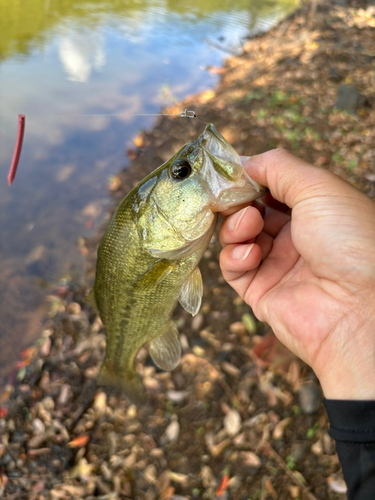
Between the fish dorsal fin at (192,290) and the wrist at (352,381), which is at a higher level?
the wrist at (352,381)

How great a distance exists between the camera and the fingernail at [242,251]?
2.04m

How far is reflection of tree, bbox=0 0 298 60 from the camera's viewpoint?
38.6ft

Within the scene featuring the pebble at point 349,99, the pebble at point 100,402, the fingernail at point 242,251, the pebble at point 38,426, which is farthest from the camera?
the pebble at point 349,99

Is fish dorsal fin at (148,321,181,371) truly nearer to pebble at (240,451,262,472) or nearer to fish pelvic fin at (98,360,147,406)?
fish pelvic fin at (98,360,147,406)

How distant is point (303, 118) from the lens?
6.17m

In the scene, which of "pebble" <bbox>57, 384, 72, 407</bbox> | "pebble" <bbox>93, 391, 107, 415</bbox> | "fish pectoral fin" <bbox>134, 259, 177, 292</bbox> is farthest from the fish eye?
"pebble" <bbox>57, 384, 72, 407</bbox>

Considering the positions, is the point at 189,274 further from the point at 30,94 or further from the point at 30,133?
the point at 30,94

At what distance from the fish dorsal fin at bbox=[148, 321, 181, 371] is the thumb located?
117 cm

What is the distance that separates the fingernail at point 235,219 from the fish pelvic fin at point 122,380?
1.37m

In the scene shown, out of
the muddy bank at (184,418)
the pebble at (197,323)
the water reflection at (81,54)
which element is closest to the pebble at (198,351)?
the muddy bank at (184,418)

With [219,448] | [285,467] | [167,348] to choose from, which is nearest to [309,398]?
[285,467]

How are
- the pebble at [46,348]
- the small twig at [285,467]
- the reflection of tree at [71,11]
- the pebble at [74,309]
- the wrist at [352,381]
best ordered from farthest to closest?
1. the reflection of tree at [71,11]
2. the pebble at [74,309]
3. the pebble at [46,348]
4. the small twig at [285,467]
5. the wrist at [352,381]

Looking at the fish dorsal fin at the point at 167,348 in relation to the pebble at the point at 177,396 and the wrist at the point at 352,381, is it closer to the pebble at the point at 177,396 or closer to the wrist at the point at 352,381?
the wrist at the point at 352,381

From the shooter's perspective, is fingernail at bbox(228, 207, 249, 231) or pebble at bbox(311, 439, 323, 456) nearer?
fingernail at bbox(228, 207, 249, 231)
